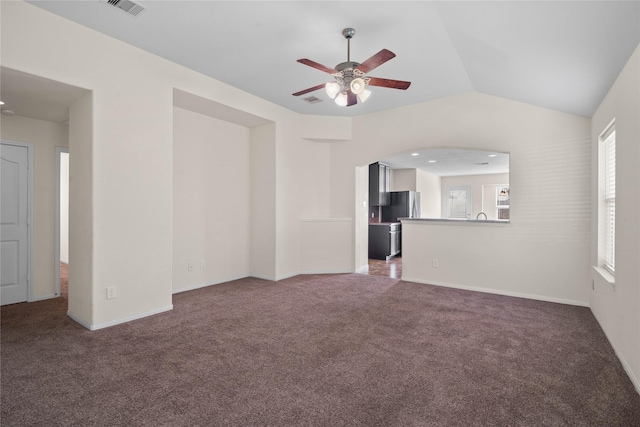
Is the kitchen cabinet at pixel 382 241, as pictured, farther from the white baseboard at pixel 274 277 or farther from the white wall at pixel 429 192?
the white wall at pixel 429 192

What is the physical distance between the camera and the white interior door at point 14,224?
3877 millimetres

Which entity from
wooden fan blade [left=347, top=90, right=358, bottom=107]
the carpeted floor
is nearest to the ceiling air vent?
wooden fan blade [left=347, top=90, right=358, bottom=107]

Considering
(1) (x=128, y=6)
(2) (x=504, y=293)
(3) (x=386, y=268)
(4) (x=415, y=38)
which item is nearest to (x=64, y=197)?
(1) (x=128, y=6)

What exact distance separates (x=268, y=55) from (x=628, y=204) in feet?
11.2

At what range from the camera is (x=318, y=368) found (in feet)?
7.77

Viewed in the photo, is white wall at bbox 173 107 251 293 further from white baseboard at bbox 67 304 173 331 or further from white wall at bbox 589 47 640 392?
white wall at bbox 589 47 640 392

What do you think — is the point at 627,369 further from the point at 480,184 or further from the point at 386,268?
the point at 480,184

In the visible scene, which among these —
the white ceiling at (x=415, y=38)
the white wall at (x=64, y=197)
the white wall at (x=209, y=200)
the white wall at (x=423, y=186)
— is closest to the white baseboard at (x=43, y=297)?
the white wall at (x=209, y=200)

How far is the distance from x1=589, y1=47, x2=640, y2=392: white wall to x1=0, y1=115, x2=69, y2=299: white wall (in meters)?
5.98

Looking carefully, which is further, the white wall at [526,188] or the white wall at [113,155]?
the white wall at [526,188]

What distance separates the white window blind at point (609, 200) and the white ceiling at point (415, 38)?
0.46 meters

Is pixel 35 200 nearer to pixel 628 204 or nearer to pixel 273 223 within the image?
pixel 273 223

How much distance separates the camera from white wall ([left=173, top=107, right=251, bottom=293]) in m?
4.52

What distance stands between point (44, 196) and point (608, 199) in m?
6.51
